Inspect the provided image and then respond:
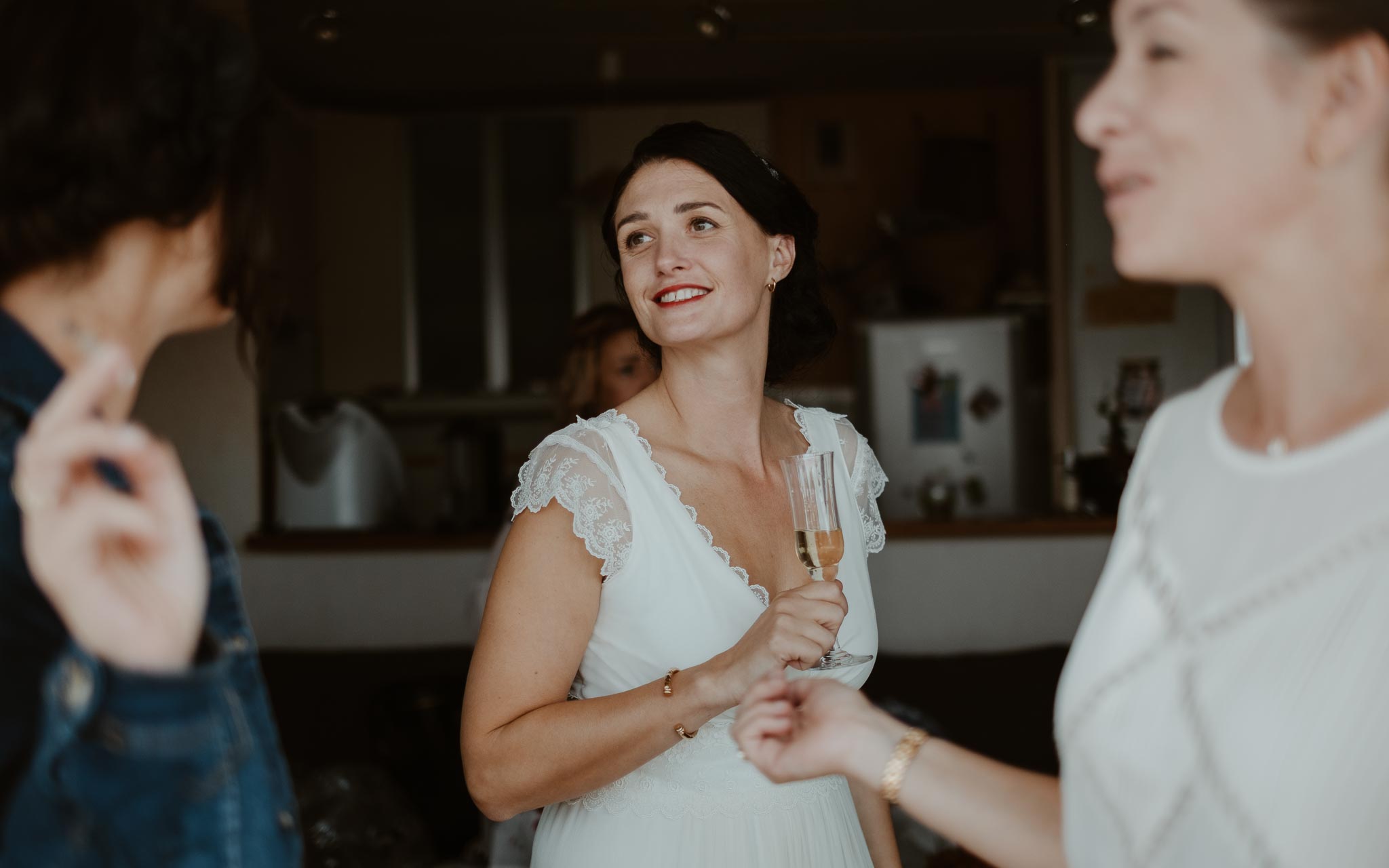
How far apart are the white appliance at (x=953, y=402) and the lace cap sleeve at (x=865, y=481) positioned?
3929mm

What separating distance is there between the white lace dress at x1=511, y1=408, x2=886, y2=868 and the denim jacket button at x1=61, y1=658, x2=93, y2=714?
84 centimetres

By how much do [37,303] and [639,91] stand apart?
6.16 metres

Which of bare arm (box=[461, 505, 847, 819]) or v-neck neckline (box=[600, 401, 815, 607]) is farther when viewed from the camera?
v-neck neckline (box=[600, 401, 815, 607])

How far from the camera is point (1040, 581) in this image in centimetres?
378

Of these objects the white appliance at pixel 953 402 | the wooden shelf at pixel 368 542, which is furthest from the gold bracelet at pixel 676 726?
the white appliance at pixel 953 402

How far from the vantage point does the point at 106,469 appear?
0.83 metres

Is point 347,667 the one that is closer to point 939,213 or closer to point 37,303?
point 37,303

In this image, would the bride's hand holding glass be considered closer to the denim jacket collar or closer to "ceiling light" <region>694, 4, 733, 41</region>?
the denim jacket collar

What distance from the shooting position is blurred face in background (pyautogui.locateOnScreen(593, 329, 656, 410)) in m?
3.16

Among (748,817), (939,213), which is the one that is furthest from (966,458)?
(748,817)

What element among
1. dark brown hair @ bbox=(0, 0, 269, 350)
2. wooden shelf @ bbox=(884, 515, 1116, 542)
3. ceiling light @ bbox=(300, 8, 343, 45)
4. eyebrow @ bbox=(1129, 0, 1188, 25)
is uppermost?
ceiling light @ bbox=(300, 8, 343, 45)

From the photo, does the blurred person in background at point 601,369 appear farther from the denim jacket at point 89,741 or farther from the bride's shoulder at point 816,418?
the denim jacket at point 89,741

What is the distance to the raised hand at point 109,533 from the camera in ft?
2.34

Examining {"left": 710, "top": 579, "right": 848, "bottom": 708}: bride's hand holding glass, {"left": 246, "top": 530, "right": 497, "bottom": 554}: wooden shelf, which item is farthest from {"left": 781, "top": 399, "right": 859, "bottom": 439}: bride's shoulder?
{"left": 246, "top": 530, "right": 497, "bottom": 554}: wooden shelf
